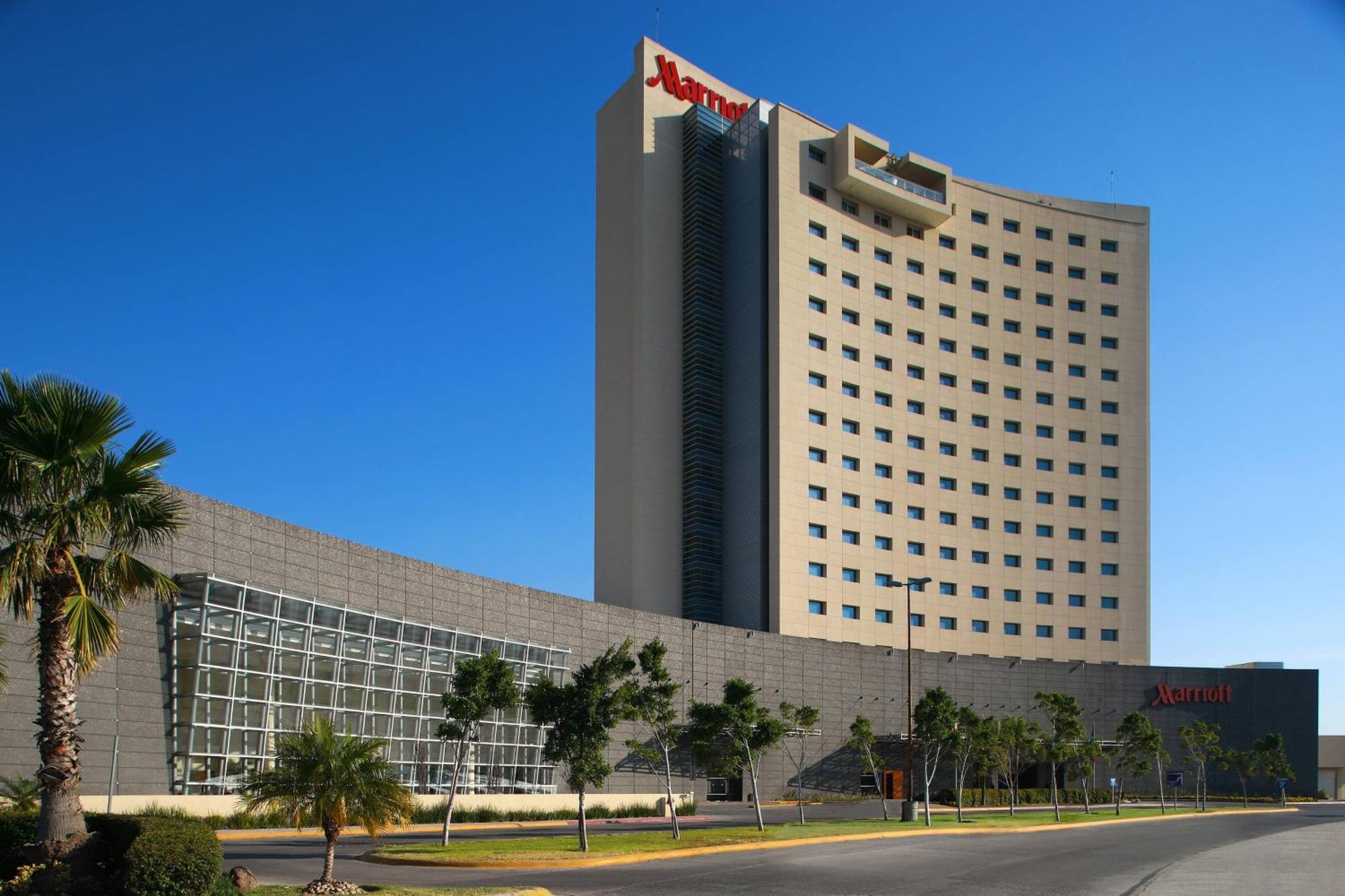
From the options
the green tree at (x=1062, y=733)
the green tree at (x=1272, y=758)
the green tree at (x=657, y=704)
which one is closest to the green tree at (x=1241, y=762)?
the green tree at (x=1272, y=758)

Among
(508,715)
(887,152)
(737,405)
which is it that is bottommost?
(508,715)

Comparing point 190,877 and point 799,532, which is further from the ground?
point 799,532

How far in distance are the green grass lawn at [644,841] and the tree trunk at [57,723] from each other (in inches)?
393

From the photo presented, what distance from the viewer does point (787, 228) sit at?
82.8 m

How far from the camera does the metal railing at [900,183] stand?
8719cm

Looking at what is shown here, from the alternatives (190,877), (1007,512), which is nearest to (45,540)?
(190,877)

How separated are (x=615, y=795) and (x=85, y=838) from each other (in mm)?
38127

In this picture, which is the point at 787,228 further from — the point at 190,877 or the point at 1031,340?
the point at 190,877

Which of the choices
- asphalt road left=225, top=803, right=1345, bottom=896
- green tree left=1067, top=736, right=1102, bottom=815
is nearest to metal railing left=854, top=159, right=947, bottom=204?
green tree left=1067, top=736, right=1102, bottom=815

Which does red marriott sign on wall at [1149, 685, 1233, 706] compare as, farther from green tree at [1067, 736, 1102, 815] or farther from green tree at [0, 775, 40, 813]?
green tree at [0, 775, 40, 813]

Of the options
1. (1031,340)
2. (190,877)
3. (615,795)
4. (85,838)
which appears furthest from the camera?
(1031,340)

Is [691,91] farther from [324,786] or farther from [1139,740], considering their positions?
[324,786]

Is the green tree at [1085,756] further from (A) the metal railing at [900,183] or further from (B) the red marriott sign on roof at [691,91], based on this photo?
(B) the red marriott sign on roof at [691,91]

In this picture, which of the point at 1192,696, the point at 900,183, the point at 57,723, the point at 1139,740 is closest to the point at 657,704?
the point at 57,723
